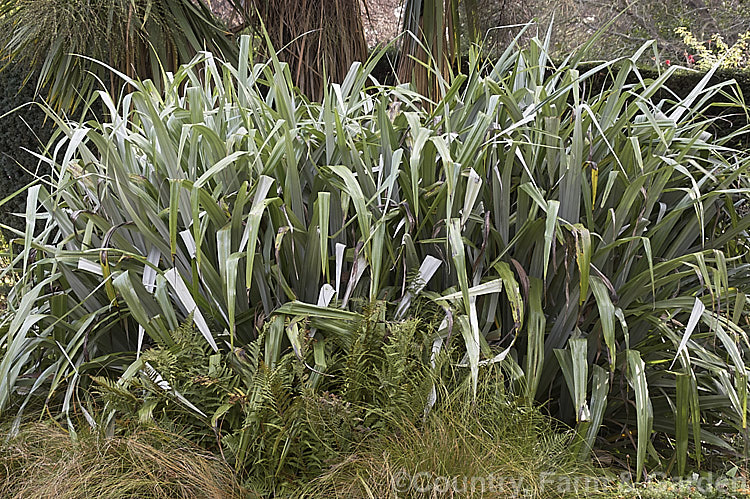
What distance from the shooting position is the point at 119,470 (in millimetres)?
1384

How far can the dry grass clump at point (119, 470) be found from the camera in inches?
51.9

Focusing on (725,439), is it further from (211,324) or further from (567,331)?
(211,324)

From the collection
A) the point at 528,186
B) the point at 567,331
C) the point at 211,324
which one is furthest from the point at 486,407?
the point at 211,324

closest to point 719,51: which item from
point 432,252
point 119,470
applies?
point 432,252

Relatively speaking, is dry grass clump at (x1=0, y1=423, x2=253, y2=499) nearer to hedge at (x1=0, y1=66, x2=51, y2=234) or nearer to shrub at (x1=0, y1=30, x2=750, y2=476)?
shrub at (x1=0, y1=30, x2=750, y2=476)

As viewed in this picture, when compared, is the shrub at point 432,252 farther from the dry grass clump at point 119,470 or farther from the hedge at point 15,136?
the hedge at point 15,136

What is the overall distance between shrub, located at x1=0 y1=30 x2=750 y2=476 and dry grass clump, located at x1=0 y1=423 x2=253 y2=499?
15 centimetres

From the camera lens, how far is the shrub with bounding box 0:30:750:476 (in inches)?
59.7

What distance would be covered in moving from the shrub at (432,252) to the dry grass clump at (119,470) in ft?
0.49

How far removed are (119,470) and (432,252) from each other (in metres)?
0.89

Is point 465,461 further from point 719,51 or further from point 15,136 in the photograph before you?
point 719,51

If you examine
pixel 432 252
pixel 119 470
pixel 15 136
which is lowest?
pixel 15 136

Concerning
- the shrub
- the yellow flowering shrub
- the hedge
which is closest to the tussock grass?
the shrub

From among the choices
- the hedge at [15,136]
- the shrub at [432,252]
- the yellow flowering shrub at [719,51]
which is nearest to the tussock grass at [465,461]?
the shrub at [432,252]
